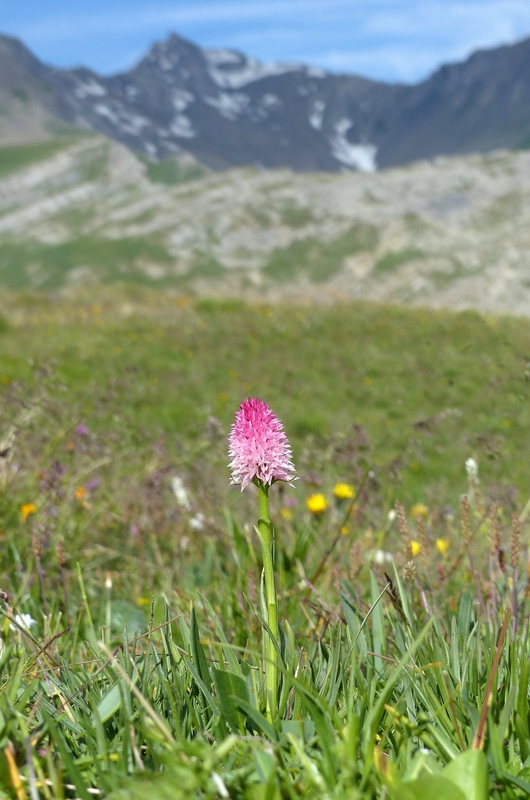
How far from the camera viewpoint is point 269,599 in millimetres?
1197

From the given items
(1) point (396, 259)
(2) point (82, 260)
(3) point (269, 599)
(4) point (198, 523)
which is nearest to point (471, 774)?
(3) point (269, 599)

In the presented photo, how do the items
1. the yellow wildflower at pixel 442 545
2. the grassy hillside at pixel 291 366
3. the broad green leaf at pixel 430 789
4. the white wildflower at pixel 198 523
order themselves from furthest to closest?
the grassy hillside at pixel 291 366, the white wildflower at pixel 198 523, the yellow wildflower at pixel 442 545, the broad green leaf at pixel 430 789

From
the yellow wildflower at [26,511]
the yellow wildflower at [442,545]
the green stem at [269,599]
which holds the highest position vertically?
the green stem at [269,599]

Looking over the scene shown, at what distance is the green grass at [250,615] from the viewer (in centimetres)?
109

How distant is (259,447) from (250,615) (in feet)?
3.52

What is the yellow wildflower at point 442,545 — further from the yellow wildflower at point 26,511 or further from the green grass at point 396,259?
the green grass at point 396,259

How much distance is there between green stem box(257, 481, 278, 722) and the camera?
3.81ft

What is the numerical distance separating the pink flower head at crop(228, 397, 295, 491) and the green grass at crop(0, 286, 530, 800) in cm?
33

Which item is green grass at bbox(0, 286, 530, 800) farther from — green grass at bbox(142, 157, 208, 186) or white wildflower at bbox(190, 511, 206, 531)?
green grass at bbox(142, 157, 208, 186)

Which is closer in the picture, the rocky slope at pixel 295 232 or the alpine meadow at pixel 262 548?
the alpine meadow at pixel 262 548

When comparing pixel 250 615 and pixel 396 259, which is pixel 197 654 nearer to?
pixel 250 615

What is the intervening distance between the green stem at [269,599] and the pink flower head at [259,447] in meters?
0.03

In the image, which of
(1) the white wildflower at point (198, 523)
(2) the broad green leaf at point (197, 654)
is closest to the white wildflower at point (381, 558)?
(1) the white wildflower at point (198, 523)

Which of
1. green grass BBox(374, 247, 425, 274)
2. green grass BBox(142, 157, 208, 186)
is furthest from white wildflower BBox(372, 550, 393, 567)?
green grass BBox(142, 157, 208, 186)
